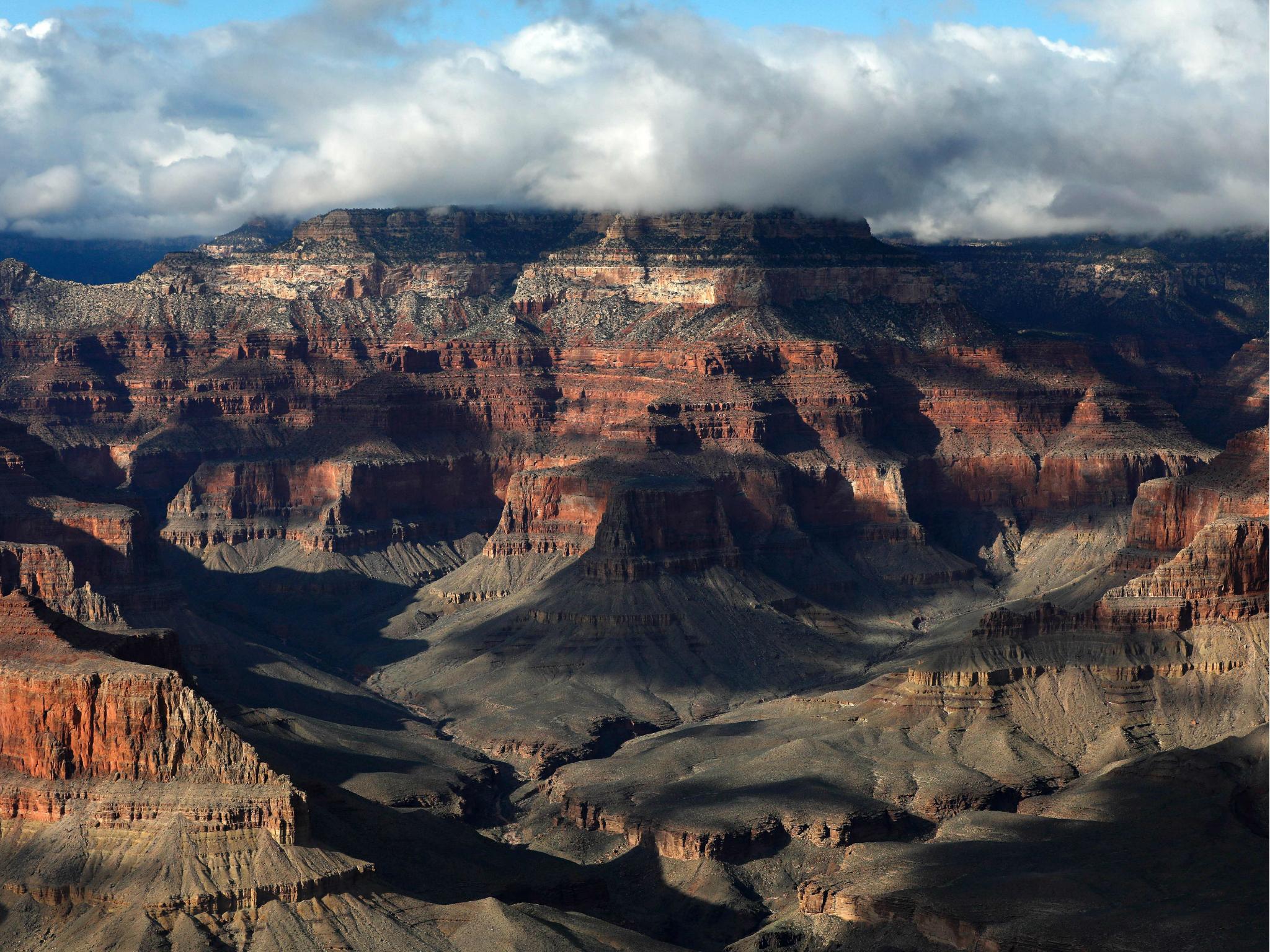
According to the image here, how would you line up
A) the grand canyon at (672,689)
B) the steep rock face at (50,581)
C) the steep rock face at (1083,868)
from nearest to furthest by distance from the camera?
the grand canyon at (672,689)
the steep rock face at (1083,868)
the steep rock face at (50,581)

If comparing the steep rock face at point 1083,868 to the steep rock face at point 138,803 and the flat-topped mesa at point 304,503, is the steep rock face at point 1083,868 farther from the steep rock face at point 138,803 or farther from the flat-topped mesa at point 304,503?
the flat-topped mesa at point 304,503

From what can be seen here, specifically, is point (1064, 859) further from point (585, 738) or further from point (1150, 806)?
point (585, 738)

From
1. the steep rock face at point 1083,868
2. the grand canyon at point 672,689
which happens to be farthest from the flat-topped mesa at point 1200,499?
the steep rock face at point 1083,868

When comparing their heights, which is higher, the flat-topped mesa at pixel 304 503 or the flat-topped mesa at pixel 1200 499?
the flat-topped mesa at pixel 1200 499

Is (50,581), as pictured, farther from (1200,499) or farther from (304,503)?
(1200,499)

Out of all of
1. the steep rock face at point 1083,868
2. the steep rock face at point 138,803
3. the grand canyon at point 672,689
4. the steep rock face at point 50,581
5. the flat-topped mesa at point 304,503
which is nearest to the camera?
the steep rock face at point 138,803

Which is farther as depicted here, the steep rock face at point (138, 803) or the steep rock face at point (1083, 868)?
the steep rock face at point (1083, 868)

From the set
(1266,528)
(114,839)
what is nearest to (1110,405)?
(1266,528)

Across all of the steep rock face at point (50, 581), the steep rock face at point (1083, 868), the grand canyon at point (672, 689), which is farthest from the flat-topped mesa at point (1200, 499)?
the steep rock face at point (50, 581)

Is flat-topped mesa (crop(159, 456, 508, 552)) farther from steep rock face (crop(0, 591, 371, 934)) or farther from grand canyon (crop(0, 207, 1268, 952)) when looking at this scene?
steep rock face (crop(0, 591, 371, 934))
